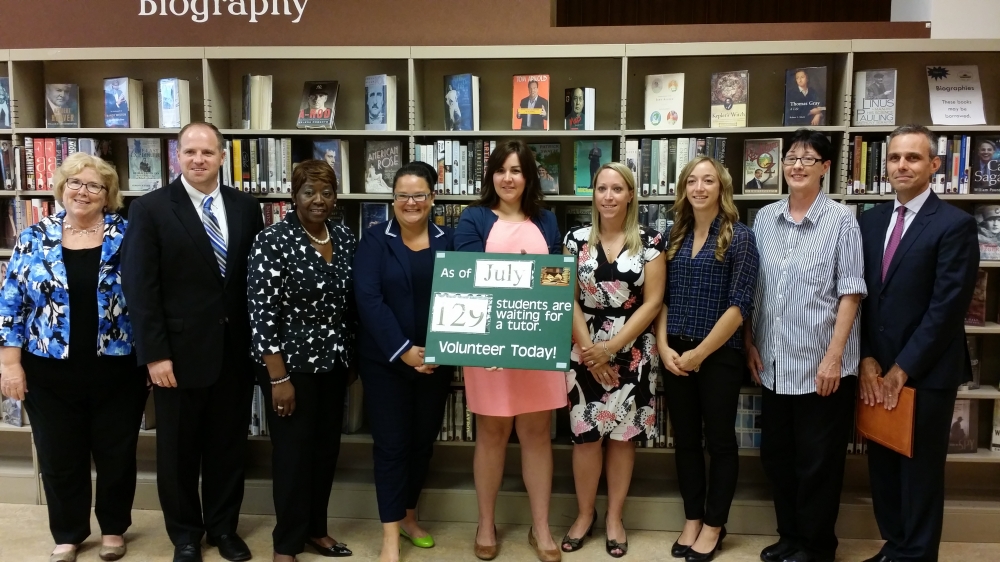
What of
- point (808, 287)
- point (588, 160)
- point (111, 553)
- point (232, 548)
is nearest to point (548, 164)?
point (588, 160)

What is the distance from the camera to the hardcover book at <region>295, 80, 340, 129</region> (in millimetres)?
3455

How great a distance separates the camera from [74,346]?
9.18 ft

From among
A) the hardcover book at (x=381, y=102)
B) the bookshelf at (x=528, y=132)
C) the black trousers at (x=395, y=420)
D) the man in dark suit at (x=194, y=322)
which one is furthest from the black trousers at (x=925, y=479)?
the man in dark suit at (x=194, y=322)

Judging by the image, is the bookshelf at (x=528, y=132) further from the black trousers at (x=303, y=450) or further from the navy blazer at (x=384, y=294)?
the navy blazer at (x=384, y=294)

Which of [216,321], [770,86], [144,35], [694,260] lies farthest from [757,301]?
[144,35]

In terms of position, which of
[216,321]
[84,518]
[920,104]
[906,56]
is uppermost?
[906,56]

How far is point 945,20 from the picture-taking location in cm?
329

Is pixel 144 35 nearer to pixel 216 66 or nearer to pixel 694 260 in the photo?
pixel 216 66

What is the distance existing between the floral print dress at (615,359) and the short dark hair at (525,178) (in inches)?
8.5

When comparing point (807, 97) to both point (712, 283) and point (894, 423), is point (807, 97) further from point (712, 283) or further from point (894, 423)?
point (894, 423)

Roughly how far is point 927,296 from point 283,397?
8.28 feet

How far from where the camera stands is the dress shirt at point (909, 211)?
266 centimetres

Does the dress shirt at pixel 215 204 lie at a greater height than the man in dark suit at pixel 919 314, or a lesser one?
greater

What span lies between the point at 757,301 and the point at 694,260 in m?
0.33
